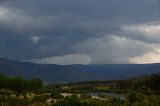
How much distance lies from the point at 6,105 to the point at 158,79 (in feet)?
387

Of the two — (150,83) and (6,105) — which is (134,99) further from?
(150,83)

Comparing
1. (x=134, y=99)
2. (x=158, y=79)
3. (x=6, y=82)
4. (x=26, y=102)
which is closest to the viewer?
(x=26, y=102)

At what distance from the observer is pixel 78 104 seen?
174ft

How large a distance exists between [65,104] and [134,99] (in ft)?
65.7

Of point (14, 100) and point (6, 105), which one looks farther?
point (14, 100)

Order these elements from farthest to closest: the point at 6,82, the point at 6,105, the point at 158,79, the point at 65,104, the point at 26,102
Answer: the point at 158,79 → the point at 6,82 → the point at 26,102 → the point at 6,105 → the point at 65,104

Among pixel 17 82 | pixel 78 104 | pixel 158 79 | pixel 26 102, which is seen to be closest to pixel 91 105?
pixel 78 104

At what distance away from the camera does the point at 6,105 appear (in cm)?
5644

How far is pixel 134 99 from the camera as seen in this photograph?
2731 inches

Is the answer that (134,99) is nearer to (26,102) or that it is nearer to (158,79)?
(26,102)

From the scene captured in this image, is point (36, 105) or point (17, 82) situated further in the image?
point (17, 82)

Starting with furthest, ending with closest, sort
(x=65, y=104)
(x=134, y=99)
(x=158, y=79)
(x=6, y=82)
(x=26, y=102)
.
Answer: (x=158, y=79) → (x=6, y=82) → (x=134, y=99) → (x=26, y=102) → (x=65, y=104)

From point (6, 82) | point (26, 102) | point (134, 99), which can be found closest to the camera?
point (26, 102)

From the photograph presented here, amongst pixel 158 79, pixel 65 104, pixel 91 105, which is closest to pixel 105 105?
pixel 91 105
